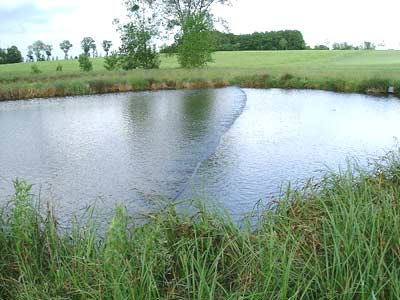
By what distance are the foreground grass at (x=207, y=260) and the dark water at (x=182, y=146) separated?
1.03 meters

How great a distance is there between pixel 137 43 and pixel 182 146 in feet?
72.3

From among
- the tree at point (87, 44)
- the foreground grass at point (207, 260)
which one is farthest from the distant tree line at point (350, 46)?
the foreground grass at point (207, 260)

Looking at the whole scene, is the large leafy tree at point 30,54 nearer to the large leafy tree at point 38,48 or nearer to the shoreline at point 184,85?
the large leafy tree at point 38,48

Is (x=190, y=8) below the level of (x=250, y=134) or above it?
above

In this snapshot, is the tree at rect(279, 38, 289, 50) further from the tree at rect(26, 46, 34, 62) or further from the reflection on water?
the reflection on water

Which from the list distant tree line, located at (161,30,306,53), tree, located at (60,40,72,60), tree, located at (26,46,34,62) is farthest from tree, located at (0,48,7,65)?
distant tree line, located at (161,30,306,53)

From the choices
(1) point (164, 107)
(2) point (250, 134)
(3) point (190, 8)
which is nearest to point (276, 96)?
(1) point (164, 107)

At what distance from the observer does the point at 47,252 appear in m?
2.47

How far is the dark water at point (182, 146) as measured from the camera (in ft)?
15.1

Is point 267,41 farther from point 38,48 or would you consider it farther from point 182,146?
point 182,146

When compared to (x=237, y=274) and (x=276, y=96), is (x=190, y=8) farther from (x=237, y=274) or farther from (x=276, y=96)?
(x=237, y=274)

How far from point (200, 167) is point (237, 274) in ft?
11.0

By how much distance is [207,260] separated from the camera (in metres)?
2.33

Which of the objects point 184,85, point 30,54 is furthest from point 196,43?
point 30,54
